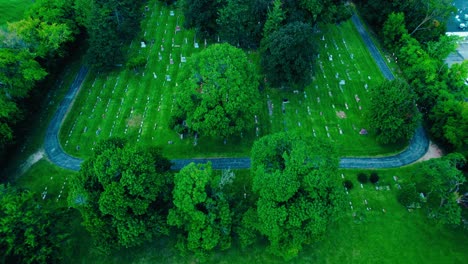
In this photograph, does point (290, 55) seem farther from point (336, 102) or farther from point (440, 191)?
point (440, 191)

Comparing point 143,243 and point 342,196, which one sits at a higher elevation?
point 342,196

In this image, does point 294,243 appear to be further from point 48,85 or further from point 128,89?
point 48,85

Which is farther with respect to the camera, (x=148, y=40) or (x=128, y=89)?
(x=148, y=40)

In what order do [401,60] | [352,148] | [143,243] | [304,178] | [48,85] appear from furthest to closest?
1. [401,60]
2. [48,85]
3. [352,148]
4. [143,243]
5. [304,178]

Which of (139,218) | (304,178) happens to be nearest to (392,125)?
(304,178)

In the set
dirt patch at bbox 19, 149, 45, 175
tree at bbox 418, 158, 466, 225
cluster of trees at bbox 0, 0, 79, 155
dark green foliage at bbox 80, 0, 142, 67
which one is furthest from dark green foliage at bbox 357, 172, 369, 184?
cluster of trees at bbox 0, 0, 79, 155

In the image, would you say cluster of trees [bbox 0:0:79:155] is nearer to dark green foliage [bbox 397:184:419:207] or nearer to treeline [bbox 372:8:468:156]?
dark green foliage [bbox 397:184:419:207]
